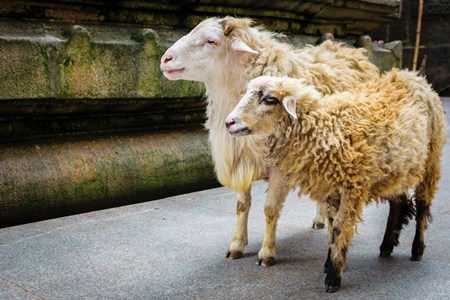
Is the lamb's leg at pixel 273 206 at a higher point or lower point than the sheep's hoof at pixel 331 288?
higher

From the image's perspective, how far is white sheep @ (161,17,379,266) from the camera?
387 cm

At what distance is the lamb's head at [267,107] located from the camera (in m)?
3.17

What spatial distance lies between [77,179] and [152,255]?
52.8 inches

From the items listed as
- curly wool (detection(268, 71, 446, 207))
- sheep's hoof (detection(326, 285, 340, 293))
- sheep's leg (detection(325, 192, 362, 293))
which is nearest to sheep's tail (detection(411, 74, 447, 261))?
curly wool (detection(268, 71, 446, 207))

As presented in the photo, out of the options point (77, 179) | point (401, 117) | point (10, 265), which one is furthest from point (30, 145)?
point (401, 117)

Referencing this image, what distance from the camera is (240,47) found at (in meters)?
3.93

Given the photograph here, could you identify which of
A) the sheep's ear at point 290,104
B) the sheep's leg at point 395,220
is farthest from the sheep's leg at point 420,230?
the sheep's ear at point 290,104

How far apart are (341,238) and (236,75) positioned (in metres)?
1.35

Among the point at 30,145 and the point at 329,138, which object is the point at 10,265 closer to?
the point at 30,145

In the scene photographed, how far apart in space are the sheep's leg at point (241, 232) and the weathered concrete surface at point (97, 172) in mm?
1540

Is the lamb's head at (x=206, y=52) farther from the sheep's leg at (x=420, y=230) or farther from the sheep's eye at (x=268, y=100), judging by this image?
the sheep's leg at (x=420, y=230)

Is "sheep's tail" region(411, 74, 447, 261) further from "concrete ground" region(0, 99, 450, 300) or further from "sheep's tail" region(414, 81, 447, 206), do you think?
"concrete ground" region(0, 99, 450, 300)

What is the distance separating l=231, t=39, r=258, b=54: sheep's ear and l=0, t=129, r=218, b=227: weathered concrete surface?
1.77 m

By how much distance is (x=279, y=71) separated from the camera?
13.1 ft
